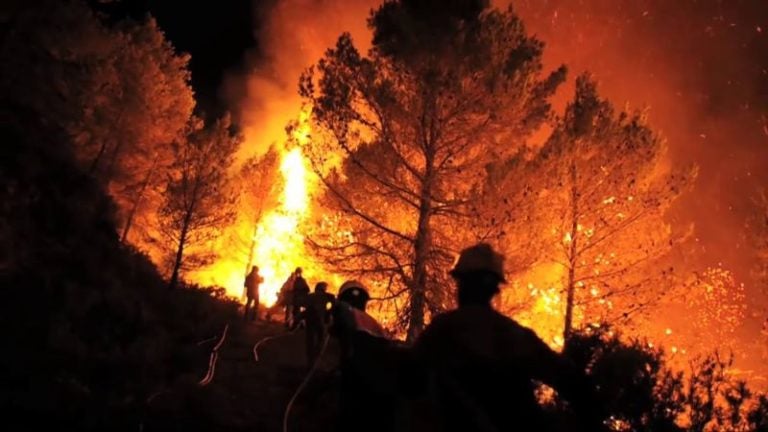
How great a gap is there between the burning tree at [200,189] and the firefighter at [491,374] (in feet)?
51.0

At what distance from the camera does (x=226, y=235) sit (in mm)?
26625

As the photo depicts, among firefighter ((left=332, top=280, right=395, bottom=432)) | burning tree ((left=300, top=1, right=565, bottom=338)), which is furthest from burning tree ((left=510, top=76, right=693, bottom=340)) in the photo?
firefighter ((left=332, top=280, right=395, bottom=432))

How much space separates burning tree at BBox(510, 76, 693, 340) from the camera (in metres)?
12.4

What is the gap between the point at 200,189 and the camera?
57.3 ft

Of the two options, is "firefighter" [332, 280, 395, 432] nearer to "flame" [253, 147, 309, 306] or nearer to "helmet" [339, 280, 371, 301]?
"helmet" [339, 280, 371, 301]

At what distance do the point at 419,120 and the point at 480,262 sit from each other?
26.5 feet

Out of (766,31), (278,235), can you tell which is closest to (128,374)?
(278,235)

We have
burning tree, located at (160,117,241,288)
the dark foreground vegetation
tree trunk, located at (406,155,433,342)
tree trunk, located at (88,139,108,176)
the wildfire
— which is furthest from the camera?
the wildfire

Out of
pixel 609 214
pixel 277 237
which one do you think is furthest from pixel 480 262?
pixel 277 237

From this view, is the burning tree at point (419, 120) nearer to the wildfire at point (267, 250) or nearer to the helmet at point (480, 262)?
the helmet at point (480, 262)

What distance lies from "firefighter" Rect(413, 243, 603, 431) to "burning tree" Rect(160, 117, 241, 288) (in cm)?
1554

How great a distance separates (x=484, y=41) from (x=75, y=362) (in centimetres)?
921

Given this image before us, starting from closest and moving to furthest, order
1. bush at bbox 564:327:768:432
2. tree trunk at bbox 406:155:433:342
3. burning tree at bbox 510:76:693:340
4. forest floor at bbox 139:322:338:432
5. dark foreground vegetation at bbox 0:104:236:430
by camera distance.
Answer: bush at bbox 564:327:768:432 < dark foreground vegetation at bbox 0:104:236:430 < forest floor at bbox 139:322:338:432 < tree trunk at bbox 406:155:433:342 < burning tree at bbox 510:76:693:340

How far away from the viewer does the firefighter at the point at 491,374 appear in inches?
93.1
